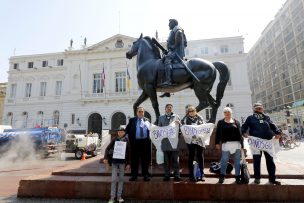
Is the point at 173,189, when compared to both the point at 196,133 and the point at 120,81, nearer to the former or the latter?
the point at 196,133

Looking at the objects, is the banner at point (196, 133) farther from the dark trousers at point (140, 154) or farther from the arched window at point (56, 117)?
the arched window at point (56, 117)

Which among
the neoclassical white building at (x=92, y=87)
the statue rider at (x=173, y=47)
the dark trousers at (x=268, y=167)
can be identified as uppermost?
the neoclassical white building at (x=92, y=87)

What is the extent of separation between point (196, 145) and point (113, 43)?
1356 inches

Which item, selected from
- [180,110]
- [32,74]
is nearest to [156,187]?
[180,110]

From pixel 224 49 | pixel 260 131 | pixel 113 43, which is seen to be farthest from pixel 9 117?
pixel 260 131

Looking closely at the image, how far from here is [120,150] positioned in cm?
492

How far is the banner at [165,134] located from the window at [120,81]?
98.4ft

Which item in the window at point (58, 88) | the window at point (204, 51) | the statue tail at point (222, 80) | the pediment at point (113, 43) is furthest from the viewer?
the window at point (58, 88)

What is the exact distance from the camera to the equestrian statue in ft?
21.9

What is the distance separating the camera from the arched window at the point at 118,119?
1342 inches

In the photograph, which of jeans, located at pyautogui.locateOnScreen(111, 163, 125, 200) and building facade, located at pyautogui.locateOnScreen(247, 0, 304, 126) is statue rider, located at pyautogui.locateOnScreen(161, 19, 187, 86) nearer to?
jeans, located at pyautogui.locateOnScreen(111, 163, 125, 200)

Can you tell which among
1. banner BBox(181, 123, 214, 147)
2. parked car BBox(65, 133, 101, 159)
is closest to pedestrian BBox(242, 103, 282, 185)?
banner BBox(181, 123, 214, 147)

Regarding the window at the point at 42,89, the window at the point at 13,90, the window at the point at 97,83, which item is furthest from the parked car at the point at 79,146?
the window at the point at 13,90

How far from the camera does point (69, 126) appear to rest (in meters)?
34.6
